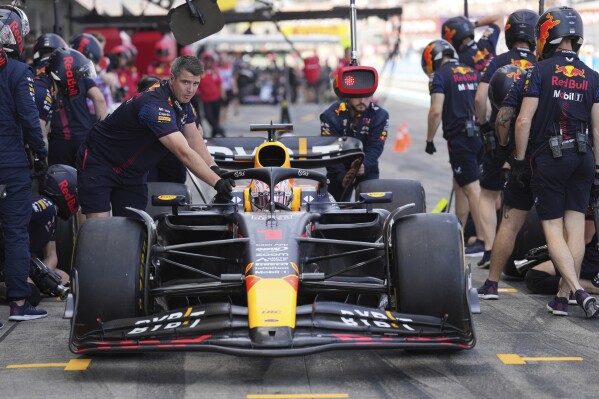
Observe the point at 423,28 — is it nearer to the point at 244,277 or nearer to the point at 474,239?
the point at 474,239

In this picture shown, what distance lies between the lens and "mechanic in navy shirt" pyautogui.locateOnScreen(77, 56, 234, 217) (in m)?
6.94

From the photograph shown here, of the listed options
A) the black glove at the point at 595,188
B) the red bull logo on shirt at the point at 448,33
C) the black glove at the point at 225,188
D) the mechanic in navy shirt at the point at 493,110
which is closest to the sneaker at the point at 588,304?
the black glove at the point at 595,188

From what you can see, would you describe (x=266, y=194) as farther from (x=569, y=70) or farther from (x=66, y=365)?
(x=569, y=70)

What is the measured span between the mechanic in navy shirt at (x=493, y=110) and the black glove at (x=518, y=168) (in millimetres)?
1347

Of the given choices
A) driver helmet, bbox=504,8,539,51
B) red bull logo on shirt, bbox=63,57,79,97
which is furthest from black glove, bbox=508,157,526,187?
red bull logo on shirt, bbox=63,57,79,97

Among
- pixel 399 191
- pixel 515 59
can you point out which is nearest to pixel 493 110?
pixel 515 59

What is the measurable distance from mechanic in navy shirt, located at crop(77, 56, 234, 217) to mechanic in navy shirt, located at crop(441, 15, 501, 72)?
4169 mm

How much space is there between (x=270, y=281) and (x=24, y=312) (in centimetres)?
246

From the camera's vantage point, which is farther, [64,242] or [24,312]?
[64,242]

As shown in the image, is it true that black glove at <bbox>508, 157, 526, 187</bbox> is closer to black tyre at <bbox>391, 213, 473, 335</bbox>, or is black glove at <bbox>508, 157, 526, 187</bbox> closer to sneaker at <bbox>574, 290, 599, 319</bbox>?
sneaker at <bbox>574, 290, 599, 319</bbox>

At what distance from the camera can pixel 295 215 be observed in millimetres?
6406

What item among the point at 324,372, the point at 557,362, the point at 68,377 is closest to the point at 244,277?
the point at 324,372

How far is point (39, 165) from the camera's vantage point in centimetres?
779

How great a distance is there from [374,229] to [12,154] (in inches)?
101
